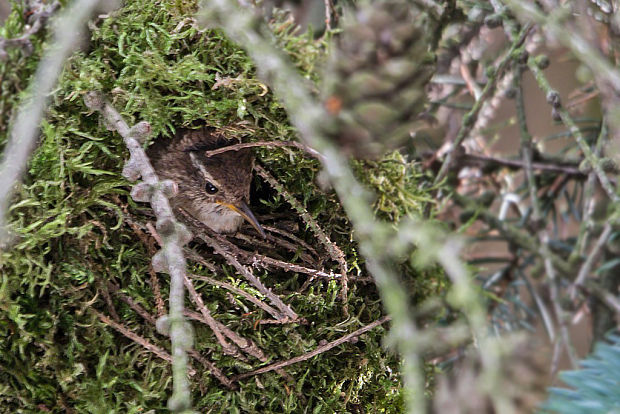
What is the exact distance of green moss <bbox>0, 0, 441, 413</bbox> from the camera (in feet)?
4.16

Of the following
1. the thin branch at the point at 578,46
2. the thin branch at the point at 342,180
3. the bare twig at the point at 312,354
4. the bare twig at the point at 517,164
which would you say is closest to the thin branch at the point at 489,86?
the bare twig at the point at 517,164

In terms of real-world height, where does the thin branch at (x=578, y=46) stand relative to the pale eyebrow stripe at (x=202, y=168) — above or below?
above

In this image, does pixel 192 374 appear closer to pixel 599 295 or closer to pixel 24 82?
pixel 24 82

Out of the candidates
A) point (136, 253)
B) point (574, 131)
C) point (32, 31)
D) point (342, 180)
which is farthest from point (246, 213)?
point (342, 180)

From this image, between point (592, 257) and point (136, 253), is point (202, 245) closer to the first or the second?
point (136, 253)

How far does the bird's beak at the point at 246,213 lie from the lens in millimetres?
1737

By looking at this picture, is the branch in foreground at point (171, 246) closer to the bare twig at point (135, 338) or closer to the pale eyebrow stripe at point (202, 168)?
the bare twig at point (135, 338)

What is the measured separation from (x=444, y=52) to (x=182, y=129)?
803 millimetres

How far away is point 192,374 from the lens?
4.24ft

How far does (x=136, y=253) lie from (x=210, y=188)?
2.28 ft

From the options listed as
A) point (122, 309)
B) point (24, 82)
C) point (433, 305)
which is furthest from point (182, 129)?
point (433, 305)

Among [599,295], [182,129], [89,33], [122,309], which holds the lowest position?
[599,295]

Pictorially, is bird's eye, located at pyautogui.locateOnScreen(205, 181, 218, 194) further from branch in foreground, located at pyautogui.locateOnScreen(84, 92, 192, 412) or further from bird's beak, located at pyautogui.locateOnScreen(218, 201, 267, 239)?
branch in foreground, located at pyautogui.locateOnScreen(84, 92, 192, 412)

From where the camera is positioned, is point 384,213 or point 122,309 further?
point 384,213
